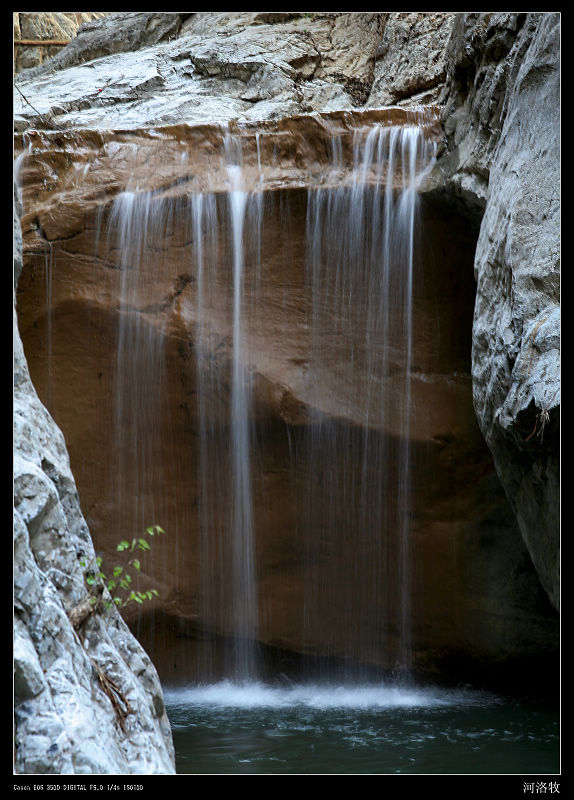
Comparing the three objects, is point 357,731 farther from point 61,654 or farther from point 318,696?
point 61,654

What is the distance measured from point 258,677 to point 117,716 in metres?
3.82

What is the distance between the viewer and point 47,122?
27.0 ft

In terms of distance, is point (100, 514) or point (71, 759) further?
point (100, 514)

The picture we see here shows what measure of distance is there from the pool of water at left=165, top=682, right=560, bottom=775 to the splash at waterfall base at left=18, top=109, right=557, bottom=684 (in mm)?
359

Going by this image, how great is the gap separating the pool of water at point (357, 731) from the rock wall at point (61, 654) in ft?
5.05

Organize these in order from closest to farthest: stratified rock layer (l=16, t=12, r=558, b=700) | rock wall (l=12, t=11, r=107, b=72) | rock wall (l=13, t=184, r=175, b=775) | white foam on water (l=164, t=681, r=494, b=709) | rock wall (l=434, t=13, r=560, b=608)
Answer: rock wall (l=13, t=184, r=175, b=775)
rock wall (l=434, t=13, r=560, b=608)
white foam on water (l=164, t=681, r=494, b=709)
stratified rock layer (l=16, t=12, r=558, b=700)
rock wall (l=12, t=11, r=107, b=72)

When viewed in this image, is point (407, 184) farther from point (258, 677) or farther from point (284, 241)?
point (258, 677)

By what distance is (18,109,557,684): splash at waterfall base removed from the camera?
6.85 metres

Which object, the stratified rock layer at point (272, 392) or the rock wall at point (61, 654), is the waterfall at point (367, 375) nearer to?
the stratified rock layer at point (272, 392)

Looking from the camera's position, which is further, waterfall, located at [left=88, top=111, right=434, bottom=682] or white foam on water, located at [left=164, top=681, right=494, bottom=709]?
waterfall, located at [left=88, top=111, right=434, bottom=682]

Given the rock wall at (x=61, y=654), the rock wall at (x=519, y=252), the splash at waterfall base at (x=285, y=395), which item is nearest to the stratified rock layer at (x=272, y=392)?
the splash at waterfall base at (x=285, y=395)

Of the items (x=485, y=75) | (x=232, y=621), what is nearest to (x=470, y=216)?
(x=485, y=75)

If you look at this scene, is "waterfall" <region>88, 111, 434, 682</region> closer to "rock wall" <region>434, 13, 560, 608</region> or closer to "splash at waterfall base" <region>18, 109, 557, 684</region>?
"splash at waterfall base" <region>18, 109, 557, 684</region>

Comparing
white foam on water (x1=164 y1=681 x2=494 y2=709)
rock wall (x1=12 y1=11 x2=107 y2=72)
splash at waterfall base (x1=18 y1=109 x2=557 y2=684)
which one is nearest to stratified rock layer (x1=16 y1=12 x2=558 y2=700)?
splash at waterfall base (x1=18 y1=109 x2=557 y2=684)
